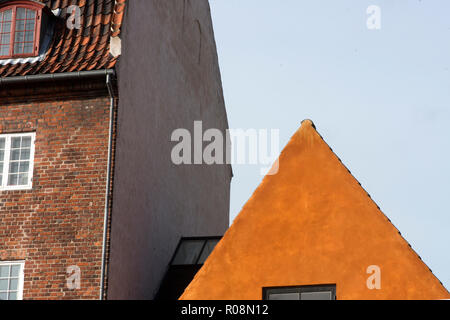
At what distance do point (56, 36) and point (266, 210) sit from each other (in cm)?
716

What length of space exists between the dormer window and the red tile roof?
37 centimetres

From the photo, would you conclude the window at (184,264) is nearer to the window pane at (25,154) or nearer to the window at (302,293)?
the window pane at (25,154)

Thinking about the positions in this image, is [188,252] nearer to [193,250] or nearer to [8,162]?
[193,250]

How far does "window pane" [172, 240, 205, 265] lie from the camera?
22.3m

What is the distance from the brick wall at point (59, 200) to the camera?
17.3 m

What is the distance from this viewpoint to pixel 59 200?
17734 mm

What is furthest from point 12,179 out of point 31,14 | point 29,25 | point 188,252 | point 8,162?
point 188,252

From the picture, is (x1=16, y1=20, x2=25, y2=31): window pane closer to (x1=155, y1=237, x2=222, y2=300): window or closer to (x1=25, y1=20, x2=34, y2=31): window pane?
(x1=25, y1=20, x2=34, y2=31): window pane

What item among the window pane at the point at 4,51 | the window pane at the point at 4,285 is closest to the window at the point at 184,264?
the window pane at the point at 4,285

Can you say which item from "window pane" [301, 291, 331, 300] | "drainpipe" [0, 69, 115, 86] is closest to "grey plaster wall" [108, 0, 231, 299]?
"drainpipe" [0, 69, 115, 86]

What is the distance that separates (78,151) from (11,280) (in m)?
3.19
